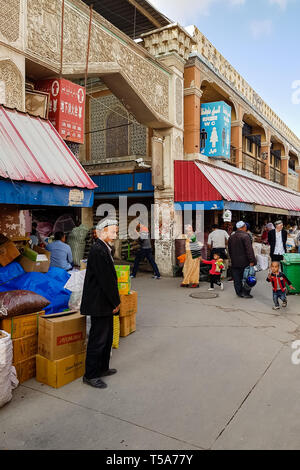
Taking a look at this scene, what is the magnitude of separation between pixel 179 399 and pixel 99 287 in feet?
4.74

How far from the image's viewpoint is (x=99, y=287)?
13.3 ft

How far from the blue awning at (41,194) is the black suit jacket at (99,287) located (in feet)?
4.41

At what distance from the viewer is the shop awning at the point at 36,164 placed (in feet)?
15.3

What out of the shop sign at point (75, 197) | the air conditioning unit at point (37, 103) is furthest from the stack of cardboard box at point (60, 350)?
the air conditioning unit at point (37, 103)

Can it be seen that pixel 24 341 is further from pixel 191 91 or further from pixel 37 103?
pixel 191 91

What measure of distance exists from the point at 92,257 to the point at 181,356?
1.95m

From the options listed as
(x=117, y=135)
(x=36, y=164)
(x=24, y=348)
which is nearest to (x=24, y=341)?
(x=24, y=348)

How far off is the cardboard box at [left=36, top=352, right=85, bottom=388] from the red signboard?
13.9 ft

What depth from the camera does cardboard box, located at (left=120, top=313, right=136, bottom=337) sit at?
18.9ft

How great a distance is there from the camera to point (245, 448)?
9.34 ft

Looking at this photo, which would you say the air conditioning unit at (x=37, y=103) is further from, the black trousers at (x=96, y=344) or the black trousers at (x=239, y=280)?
the black trousers at (x=239, y=280)

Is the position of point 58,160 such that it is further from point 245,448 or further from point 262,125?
point 262,125

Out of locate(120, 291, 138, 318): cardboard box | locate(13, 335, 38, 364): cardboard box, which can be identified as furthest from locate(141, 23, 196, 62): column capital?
locate(13, 335, 38, 364): cardboard box

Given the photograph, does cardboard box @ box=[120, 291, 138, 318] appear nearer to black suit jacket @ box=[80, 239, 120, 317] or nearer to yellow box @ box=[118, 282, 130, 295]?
yellow box @ box=[118, 282, 130, 295]
